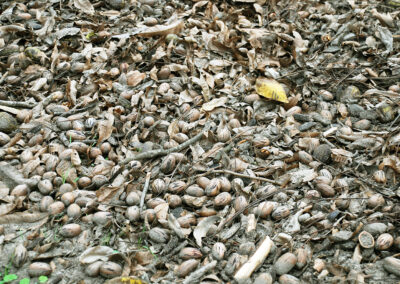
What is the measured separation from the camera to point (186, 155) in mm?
2820

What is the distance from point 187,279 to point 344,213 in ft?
3.20

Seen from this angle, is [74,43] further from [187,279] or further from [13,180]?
[187,279]

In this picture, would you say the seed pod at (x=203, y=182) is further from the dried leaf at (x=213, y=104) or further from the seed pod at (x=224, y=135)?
the dried leaf at (x=213, y=104)

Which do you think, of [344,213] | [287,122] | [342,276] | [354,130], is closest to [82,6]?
[287,122]

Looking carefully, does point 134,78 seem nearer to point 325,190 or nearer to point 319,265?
point 325,190

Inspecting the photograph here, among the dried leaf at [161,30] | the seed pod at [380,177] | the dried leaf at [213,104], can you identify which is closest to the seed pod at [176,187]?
the dried leaf at [213,104]

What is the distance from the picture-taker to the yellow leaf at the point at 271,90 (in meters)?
3.12

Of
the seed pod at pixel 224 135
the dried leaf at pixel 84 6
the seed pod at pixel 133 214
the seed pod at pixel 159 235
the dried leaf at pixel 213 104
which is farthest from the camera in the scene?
the dried leaf at pixel 84 6

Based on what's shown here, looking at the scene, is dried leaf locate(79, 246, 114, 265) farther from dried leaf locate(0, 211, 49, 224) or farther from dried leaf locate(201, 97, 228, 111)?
dried leaf locate(201, 97, 228, 111)

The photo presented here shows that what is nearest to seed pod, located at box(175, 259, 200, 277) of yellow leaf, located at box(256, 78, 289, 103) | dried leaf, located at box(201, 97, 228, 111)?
dried leaf, located at box(201, 97, 228, 111)

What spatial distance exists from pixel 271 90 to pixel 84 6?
1.99 m


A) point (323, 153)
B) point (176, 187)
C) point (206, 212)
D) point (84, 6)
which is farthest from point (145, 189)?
point (84, 6)

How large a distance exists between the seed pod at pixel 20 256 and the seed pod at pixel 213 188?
1084 millimetres

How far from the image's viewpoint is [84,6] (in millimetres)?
3855
